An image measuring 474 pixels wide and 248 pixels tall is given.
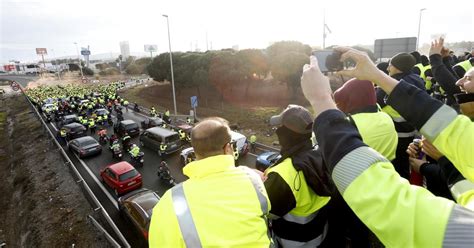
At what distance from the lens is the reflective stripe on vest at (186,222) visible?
1.88 metres

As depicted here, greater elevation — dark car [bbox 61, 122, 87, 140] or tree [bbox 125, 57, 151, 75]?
tree [bbox 125, 57, 151, 75]

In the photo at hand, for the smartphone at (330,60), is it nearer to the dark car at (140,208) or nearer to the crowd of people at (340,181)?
the crowd of people at (340,181)

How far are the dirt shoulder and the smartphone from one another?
384 inches

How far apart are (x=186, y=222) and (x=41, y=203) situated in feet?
51.9

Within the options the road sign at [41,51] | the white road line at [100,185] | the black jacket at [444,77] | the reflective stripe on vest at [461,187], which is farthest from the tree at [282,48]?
the road sign at [41,51]

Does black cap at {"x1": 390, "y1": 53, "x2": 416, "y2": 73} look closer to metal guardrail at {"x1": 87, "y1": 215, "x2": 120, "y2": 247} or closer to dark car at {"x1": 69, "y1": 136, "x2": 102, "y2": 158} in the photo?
metal guardrail at {"x1": 87, "y1": 215, "x2": 120, "y2": 247}

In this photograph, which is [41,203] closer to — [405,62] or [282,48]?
[405,62]

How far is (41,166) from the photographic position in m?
19.2

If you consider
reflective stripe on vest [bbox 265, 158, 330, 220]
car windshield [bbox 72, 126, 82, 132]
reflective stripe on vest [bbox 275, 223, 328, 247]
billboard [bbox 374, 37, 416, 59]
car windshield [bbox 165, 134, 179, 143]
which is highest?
billboard [bbox 374, 37, 416, 59]

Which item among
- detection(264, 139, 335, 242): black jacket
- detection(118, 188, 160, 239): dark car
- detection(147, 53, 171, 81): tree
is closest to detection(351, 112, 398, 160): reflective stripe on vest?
detection(264, 139, 335, 242): black jacket

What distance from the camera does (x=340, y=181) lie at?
1300 mm

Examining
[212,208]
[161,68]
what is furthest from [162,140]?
[161,68]

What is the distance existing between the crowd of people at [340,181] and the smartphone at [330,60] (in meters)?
0.30

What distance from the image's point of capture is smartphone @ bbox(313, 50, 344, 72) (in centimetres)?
220
